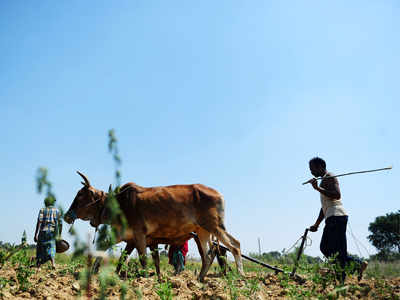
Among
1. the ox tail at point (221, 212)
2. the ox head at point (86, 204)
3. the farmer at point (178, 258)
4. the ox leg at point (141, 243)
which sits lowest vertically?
the farmer at point (178, 258)

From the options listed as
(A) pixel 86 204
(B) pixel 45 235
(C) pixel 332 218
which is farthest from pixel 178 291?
(B) pixel 45 235

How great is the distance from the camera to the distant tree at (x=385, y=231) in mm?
32344

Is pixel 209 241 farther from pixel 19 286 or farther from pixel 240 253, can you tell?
pixel 19 286

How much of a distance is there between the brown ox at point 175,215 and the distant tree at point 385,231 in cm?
2989

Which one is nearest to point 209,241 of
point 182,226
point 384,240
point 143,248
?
point 182,226

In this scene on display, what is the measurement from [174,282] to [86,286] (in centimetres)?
301

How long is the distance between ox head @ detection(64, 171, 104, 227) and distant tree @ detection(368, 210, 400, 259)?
30642 millimetres

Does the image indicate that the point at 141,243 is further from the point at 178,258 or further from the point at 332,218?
the point at 332,218

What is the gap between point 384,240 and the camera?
33562 mm

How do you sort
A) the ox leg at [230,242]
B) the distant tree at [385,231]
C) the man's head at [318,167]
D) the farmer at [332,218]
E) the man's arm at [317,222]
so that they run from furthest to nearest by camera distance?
the distant tree at [385,231]
the ox leg at [230,242]
the man's arm at [317,222]
the man's head at [318,167]
the farmer at [332,218]

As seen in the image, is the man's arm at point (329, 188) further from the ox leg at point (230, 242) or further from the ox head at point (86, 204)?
the ox head at point (86, 204)

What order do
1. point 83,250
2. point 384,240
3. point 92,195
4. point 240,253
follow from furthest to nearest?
point 384,240 < point 92,195 < point 240,253 < point 83,250

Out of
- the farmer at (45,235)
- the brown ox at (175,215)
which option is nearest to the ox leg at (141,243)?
the brown ox at (175,215)

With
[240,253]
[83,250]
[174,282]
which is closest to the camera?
[83,250]
